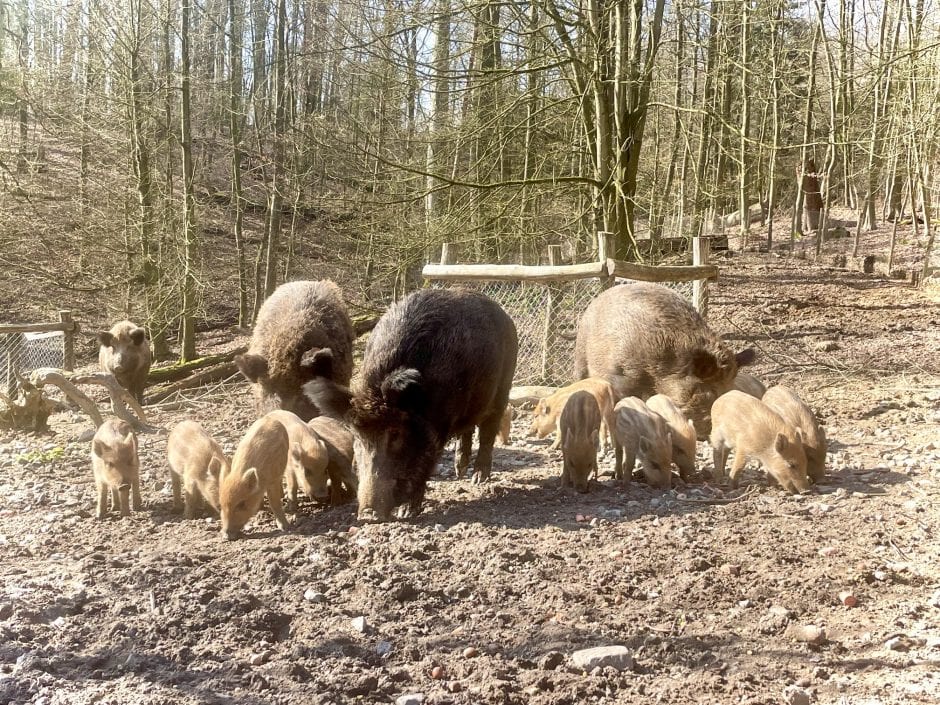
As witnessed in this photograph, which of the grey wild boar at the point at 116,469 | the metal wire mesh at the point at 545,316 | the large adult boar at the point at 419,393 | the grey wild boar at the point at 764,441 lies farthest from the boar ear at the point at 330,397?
the metal wire mesh at the point at 545,316

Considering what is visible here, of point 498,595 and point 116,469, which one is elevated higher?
point 116,469

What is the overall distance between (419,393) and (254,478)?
1.21 meters

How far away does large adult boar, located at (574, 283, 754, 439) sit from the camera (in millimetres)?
7488

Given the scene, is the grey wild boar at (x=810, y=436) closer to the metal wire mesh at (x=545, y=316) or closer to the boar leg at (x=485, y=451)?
the boar leg at (x=485, y=451)

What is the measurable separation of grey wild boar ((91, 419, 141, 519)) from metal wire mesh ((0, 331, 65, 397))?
7.03 metres

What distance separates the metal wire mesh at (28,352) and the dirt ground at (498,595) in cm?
661

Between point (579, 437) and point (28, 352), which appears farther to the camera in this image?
point (28, 352)

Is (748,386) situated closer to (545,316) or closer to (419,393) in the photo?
(545,316)

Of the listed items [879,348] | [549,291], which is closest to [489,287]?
[549,291]

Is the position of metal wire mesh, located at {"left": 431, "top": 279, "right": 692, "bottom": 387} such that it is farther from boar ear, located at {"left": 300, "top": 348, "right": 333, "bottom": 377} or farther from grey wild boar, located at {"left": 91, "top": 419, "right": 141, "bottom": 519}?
grey wild boar, located at {"left": 91, "top": 419, "right": 141, "bottom": 519}

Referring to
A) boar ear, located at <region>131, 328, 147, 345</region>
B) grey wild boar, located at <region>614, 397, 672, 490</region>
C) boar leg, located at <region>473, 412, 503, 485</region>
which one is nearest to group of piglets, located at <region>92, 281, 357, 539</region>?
boar leg, located at <region>473, 412, 503, 485</region>

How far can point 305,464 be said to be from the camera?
606 centimetres

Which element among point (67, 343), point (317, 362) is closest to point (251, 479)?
point (317, 362)

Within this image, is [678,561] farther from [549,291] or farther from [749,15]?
[749,15]
